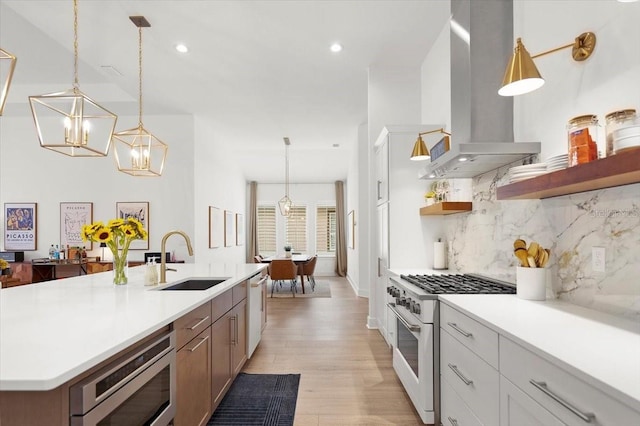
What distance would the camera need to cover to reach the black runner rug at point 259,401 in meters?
2.39

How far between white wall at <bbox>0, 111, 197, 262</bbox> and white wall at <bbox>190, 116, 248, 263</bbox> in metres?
0.25

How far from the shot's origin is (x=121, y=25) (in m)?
3.61

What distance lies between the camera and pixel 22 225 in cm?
608

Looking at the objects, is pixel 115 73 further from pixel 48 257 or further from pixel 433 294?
pixel 433 294

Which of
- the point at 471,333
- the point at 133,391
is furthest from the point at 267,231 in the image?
the point at 133,391

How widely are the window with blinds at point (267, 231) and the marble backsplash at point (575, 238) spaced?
8717mm

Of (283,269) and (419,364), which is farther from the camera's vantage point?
(283,269)

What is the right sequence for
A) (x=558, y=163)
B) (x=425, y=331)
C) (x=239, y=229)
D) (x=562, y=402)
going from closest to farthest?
(x=562, y=402) → (x=558, y=163) → (x=425, y=331) → (x=239, y=229)

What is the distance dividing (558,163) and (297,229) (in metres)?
9.63

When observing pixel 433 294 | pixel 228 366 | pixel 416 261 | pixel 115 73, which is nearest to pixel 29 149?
pixel 115 73

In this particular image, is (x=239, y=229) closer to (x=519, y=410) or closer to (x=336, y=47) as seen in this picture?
(x=336, y=47)

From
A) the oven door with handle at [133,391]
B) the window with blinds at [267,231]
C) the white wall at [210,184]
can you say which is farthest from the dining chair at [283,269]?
the oven door with handle at [133,391]

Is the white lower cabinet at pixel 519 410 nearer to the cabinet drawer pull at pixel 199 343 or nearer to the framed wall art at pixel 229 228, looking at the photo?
the cabinet drawer pull at pixel 199 343

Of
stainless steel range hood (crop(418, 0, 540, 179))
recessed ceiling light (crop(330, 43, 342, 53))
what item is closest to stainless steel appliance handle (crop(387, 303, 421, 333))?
stainless steel range hood (crop(418, 0, 540, 179))
